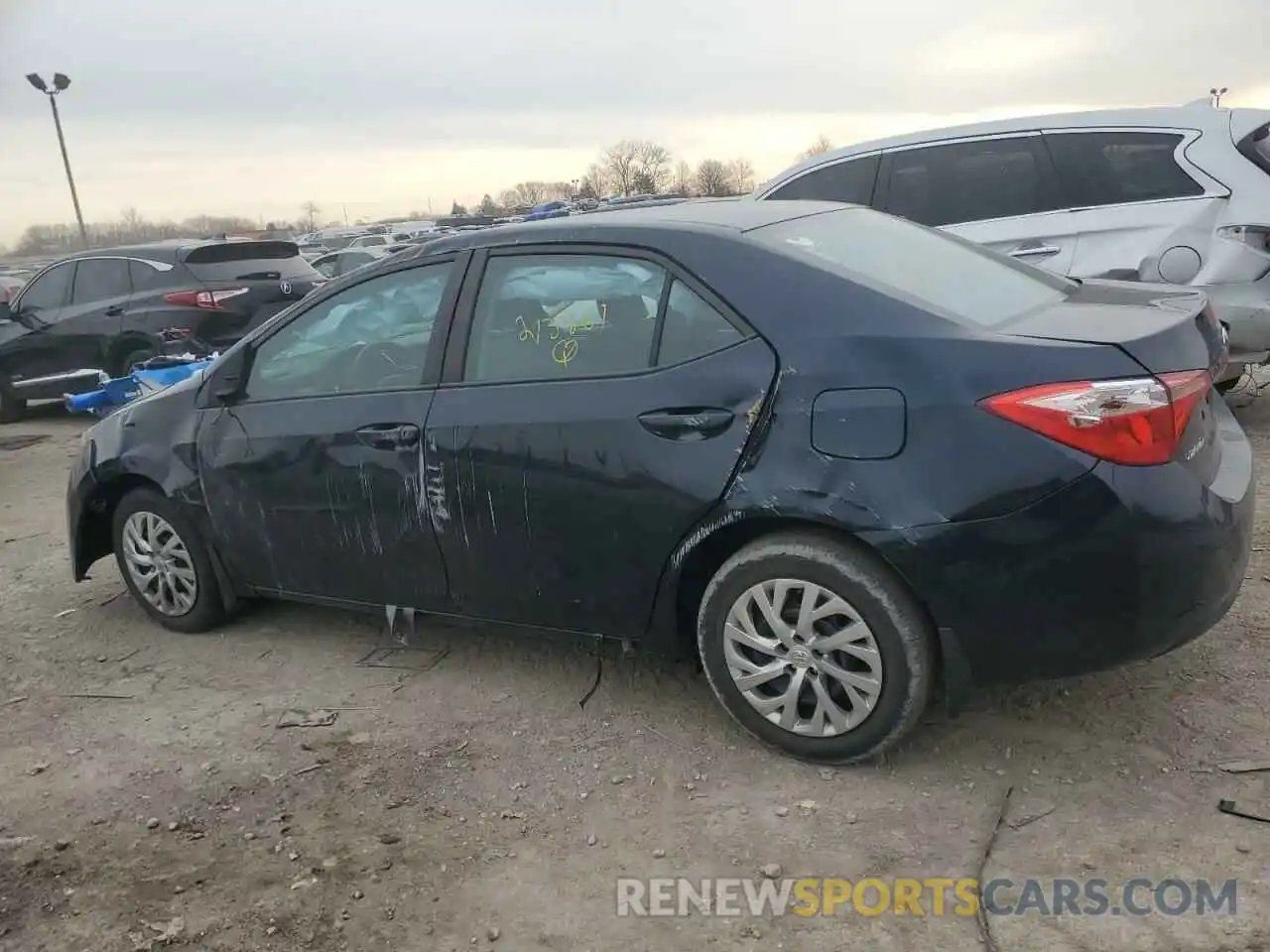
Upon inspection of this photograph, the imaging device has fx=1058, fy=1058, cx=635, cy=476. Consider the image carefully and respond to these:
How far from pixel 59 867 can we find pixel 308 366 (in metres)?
1.85

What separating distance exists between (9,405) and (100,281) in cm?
163

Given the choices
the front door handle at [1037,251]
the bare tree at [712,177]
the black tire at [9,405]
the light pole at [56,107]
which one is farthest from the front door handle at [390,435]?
the bare tree at [712,177]

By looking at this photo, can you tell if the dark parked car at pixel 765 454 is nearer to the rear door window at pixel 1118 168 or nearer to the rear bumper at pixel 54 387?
the rear door window at pixel 1118 168

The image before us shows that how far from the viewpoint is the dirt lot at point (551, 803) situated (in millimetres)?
2570

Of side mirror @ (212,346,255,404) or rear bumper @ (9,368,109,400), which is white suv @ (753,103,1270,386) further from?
rear bumper @ (9,368,109,400)

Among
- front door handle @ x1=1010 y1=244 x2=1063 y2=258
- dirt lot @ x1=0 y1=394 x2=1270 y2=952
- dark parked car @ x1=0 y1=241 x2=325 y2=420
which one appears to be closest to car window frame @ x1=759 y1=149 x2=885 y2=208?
front door handle @ x1=1010 y1=244 x2=1063 y2=258

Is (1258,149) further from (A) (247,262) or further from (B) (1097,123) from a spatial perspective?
(A) (247,262)

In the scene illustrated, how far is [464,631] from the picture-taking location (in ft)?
14.2

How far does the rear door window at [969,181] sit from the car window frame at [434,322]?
137 inches

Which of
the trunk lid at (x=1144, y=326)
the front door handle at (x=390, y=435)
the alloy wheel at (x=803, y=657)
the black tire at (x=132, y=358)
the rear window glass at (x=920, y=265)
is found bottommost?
the black tire at (x=132, y=358)

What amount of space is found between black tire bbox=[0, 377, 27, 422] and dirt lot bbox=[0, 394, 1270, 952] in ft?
24.8

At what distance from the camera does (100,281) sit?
10.4m

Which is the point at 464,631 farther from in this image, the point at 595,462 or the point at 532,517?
the point at 595,462

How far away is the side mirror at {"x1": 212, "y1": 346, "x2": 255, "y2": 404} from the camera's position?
4.12 metres
